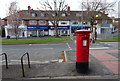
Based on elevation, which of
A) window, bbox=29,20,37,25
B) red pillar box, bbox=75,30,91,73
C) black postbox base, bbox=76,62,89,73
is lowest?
black postbox base, bbox=76,62,89,73

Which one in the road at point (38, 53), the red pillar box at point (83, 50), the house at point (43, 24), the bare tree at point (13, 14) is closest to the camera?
the red pillar box at point (83, 50)

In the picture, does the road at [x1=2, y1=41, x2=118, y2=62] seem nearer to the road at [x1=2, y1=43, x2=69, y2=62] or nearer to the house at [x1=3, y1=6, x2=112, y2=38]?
the road at [x1=2, y1=43, x2=69, y2=62]

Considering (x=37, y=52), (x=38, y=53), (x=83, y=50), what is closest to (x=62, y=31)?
(x=37, y=52)

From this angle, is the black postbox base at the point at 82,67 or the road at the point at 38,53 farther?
the road at the point at 38,53

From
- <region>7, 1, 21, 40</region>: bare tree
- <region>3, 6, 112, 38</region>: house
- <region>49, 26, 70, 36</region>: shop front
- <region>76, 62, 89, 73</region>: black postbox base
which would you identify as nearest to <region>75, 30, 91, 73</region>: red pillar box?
<region>76, 62, 89, 73</region>: black postbox base


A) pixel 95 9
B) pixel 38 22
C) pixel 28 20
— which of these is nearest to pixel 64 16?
pixel 38 22

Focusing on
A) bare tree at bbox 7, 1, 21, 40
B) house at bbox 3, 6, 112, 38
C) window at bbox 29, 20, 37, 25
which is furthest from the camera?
window at bbox 29, 20, 37, 25

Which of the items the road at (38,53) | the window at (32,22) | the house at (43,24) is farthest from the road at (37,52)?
the window at (32,22)

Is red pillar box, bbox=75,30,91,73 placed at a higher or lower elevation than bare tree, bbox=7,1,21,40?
lower

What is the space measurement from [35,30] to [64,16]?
12.0 metres

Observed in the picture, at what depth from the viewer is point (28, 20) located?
36.7 meters

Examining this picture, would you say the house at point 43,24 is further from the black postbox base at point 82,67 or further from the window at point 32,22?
the black postbox base at point 82,67

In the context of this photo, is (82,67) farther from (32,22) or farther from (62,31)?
(32,22)

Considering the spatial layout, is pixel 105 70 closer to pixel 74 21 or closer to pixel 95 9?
pixel 95 9
